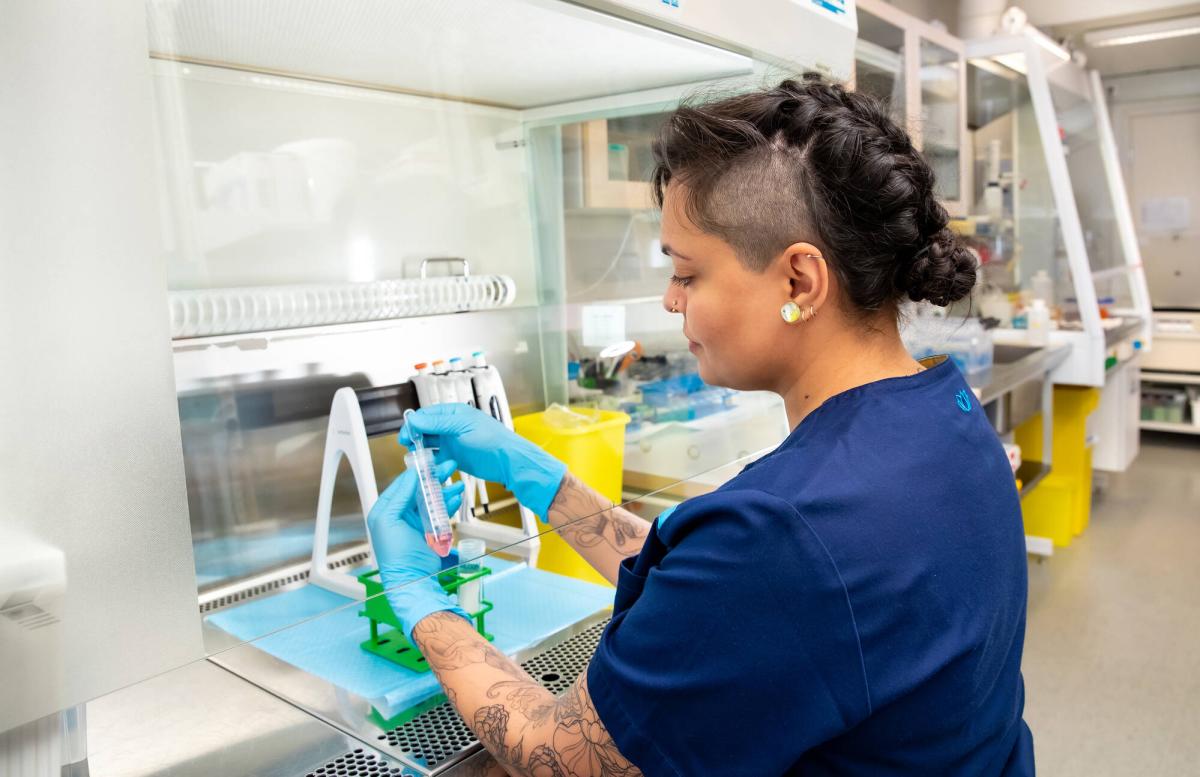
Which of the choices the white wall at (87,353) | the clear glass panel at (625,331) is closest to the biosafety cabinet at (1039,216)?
the clear glass panel at (625,331)

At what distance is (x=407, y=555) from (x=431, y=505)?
75mm

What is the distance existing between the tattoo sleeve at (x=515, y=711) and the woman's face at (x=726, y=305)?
1.08ft

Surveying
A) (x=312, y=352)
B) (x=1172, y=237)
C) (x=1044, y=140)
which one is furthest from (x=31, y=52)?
(x=1172, y=237)

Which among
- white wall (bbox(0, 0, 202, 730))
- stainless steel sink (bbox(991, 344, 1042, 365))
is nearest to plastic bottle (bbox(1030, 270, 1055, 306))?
stainless steel sink (bbox(991, 344, 1042, 365))

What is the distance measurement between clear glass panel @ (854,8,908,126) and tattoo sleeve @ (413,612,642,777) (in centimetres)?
204

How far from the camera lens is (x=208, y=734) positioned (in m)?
0.93

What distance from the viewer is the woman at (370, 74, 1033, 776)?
2.23 ft

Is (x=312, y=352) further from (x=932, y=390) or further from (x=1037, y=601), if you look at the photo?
(x=1037, y=601)

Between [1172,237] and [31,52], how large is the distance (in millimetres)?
6589

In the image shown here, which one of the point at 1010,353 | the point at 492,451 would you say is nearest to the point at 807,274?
the point at 492,451

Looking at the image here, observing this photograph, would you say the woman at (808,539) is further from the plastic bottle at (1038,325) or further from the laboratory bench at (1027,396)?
the plastic bottle at (1038,325)

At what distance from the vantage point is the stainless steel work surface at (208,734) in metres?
0.88

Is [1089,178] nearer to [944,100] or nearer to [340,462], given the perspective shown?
[944,100]

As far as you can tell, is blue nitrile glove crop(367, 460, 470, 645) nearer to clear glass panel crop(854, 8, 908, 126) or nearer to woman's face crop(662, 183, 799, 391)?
woman's face crop(662, 183, 799, 391)
